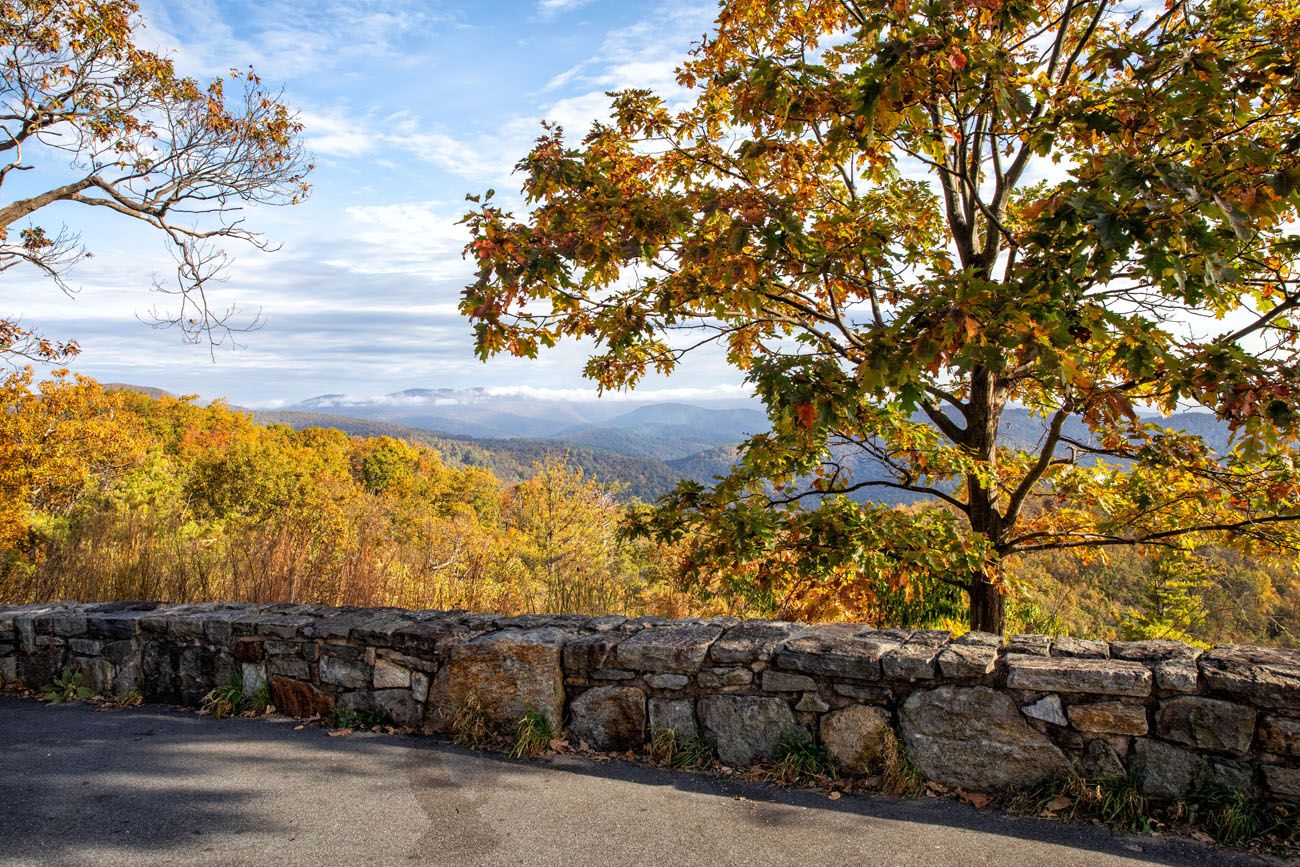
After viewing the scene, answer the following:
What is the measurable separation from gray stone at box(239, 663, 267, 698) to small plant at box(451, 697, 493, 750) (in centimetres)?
147

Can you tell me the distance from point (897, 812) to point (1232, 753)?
1.38 meters

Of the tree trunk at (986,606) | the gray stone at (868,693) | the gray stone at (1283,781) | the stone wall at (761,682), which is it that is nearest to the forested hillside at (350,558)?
the tree trunk at (986,606)

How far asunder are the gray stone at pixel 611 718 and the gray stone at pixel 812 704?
85cm

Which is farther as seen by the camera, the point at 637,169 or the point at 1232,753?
the point at 637,169

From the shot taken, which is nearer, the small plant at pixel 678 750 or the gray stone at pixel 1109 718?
the gray stone at pixel 1109 718

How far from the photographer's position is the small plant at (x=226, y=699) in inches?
179

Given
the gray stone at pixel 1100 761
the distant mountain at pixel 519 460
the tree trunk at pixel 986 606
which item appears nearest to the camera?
the gray stone at pixel 1100 761

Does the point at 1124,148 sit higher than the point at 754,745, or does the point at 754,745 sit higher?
the point at 1124,148

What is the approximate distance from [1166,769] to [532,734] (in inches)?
117

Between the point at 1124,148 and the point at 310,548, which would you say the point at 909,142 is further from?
the point at 310,548

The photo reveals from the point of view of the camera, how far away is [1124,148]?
3828mm

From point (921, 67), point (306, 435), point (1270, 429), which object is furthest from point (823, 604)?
point (306, 435)

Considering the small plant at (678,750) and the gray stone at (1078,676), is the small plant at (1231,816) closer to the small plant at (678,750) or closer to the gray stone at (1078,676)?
the gray stone at (1078,676)

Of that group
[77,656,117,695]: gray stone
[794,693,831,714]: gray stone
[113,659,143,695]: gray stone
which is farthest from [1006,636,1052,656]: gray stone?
[77,656,117,695]: gray stone
